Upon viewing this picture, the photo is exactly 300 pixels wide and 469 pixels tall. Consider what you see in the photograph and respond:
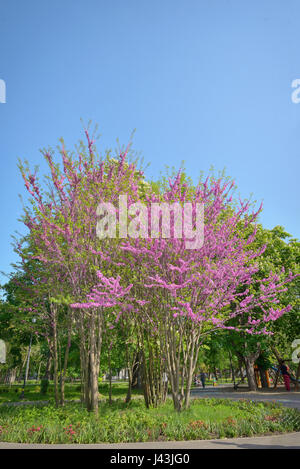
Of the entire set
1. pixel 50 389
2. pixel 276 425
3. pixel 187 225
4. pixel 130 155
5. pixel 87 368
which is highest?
pixel 130 155

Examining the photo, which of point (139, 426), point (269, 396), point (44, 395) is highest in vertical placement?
point (139, 426)

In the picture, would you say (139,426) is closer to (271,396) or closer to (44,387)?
(271,396)

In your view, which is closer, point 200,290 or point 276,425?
point 276,425

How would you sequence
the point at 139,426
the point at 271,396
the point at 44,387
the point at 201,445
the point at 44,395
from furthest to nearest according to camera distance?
1. the point at 44,387
2. the point at 44,395
3. the point at 271,396
4. the point at 139,426
5. the point at 201,445

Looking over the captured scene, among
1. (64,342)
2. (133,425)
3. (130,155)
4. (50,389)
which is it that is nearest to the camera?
(133,425)

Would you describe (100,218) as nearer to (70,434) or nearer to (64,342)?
(70,434)

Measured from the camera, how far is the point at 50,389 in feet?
80.6

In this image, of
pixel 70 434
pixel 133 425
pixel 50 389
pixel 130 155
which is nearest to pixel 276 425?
pixel 133 425

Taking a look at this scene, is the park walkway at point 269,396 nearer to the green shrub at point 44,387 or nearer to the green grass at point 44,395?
the green grass at point 44,395

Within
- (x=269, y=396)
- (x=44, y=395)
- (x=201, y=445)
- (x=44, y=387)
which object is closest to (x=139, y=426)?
(x=201, y=445)

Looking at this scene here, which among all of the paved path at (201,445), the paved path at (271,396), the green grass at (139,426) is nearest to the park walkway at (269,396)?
the paved path at (271,396)

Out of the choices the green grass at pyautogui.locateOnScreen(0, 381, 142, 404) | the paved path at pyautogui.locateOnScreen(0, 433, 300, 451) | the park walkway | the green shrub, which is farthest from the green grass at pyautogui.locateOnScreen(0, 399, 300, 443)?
the green shrub
